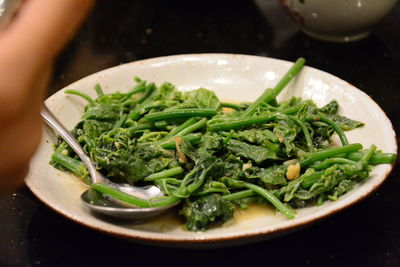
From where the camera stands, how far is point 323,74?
208 centimetres

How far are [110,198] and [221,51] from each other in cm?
147

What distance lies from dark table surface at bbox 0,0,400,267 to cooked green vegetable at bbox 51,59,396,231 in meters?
0.13

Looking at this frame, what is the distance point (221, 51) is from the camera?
279cm

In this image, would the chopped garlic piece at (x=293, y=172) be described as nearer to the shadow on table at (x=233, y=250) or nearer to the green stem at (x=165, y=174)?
the shadow on table at (x=233, y=250)

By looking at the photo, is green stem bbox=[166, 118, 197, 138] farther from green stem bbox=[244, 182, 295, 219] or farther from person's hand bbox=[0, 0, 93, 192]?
person's hand bbox=[0, 0, 93, 192]

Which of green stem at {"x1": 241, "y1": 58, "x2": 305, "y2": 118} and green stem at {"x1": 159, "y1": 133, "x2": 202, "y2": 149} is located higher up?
green stem at {"x1": 159, "y1": 133, "x2": 202, "y2": 149}

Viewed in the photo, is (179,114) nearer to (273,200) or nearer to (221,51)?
(273,200)

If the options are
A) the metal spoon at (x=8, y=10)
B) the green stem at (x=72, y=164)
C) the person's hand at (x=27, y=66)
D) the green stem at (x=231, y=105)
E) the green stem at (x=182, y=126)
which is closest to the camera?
the person's hand at (x=27, y=66)

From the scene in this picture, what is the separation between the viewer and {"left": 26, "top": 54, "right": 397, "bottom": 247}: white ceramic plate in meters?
1.32

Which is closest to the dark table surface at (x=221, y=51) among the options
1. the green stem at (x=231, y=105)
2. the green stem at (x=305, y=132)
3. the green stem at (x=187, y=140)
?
the green stem at (x=305, y=132)

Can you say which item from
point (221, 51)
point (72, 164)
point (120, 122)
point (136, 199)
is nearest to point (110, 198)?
point (136, 199)

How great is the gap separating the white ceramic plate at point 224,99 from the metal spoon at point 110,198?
3cm

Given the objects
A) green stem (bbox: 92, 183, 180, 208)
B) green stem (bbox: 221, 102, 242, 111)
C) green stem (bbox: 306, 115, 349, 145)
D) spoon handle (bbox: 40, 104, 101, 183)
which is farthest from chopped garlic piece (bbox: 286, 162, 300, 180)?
spoon handle (bbox: 40, 104, 101, 183)

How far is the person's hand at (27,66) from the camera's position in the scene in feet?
3.12
